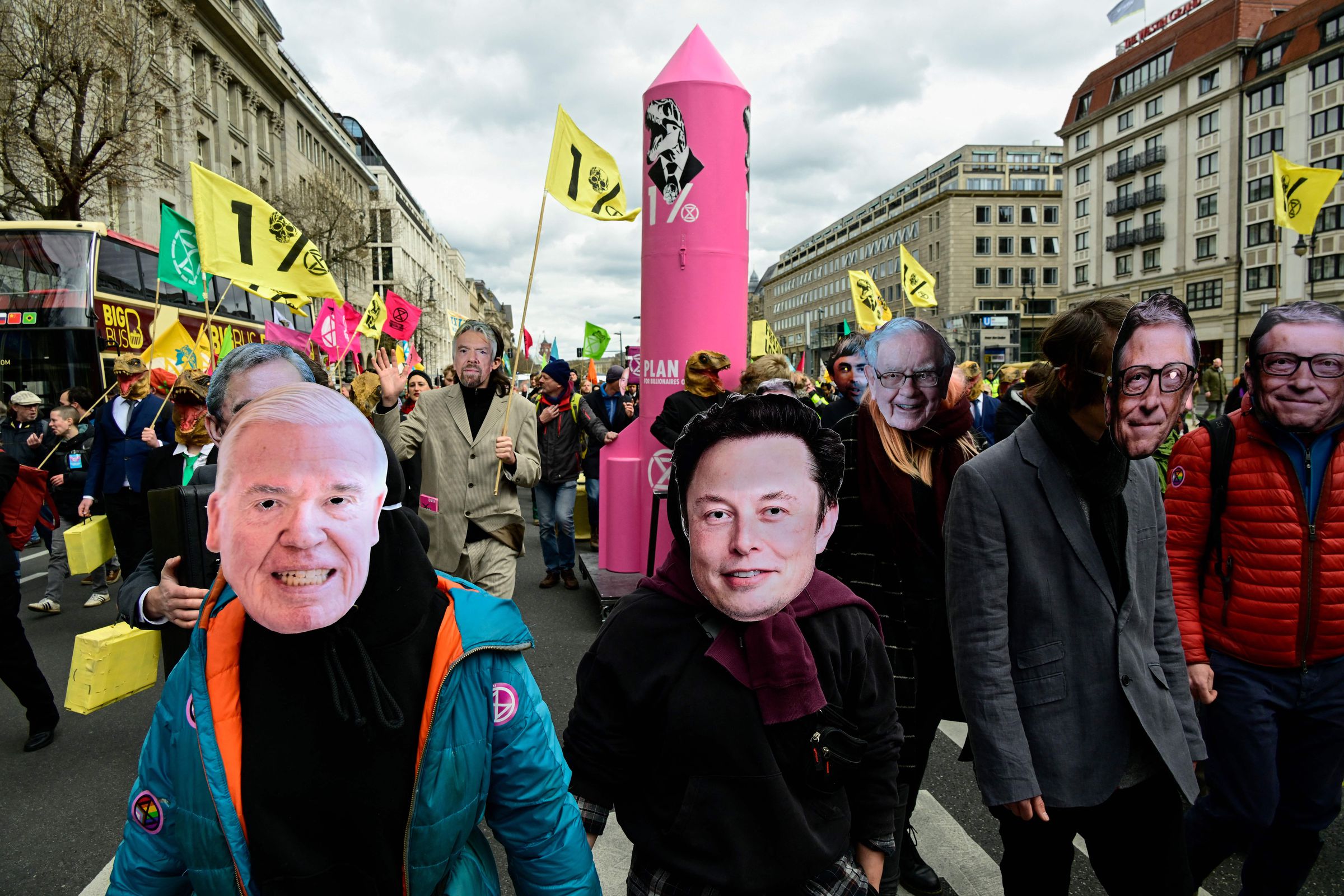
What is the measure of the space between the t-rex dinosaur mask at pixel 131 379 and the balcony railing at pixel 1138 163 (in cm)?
6258

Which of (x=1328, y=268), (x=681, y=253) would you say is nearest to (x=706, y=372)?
(x=681, y=253)

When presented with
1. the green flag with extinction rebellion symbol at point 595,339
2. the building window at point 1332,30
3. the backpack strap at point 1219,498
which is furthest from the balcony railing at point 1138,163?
the backpack strap at point 1219,498

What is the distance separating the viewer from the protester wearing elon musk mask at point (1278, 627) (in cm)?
239

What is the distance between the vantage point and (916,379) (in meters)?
2.72

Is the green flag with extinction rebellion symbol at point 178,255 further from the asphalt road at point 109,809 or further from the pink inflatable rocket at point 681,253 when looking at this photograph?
the pink inflatable rocket at point 681,253

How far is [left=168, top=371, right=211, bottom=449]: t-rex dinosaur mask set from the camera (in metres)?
3.80

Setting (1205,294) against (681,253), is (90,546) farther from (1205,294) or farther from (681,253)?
(1205,294)

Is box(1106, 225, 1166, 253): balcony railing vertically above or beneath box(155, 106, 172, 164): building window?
above

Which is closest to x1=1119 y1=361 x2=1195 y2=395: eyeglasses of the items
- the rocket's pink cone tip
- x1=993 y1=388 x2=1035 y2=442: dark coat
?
x1=993 y1=388 x2=1035 y2=442: dark coat

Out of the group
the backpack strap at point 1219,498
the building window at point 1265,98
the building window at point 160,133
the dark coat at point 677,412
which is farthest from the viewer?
the building window at point 1265,98

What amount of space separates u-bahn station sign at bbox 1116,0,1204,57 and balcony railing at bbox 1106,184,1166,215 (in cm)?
1138

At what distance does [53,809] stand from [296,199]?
44.3 metres

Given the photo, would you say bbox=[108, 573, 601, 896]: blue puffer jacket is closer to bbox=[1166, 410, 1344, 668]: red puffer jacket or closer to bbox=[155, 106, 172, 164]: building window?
bbox=[1166, 410, 1344, 668]: red puffer jacket

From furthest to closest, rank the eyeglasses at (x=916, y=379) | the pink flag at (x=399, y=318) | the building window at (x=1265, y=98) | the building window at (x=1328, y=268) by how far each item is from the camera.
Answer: the building window at (x=1265, y=98) < the building window at (x=1328, y=268) < the pink flag at (x=399, y=318) < the eyeglasses at (x=916, y=379)
